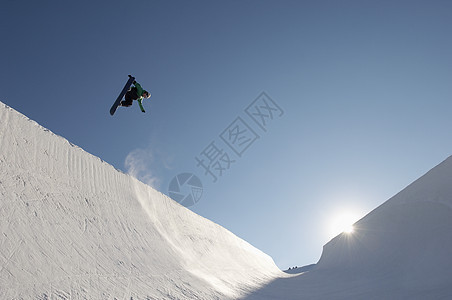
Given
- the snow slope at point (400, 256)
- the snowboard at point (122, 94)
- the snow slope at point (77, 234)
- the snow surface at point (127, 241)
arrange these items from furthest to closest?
the snow slope at point (400, 256) → the snowboard at point (122, 94) → the snow surface at point (127, 241) → the snow slope at point (77, 234)

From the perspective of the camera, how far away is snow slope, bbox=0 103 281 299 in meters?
4.47

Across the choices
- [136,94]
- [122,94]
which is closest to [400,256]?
[136,94]

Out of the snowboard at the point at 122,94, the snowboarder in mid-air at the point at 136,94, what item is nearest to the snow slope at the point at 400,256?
the snowboarder in mid-air at the point at 136,94

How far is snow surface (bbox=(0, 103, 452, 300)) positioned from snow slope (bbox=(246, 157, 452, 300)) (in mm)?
43

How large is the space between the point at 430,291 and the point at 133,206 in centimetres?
864

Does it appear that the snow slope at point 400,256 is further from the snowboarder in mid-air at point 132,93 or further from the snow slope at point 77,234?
the snowboarder in mid-air at point 132,93

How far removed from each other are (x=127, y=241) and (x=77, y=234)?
151cm

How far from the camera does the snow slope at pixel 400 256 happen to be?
312 inches

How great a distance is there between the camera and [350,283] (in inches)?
383

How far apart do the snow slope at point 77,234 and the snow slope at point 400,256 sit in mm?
2706

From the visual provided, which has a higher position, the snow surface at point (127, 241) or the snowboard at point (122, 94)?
the snowboard at point (122, 94)

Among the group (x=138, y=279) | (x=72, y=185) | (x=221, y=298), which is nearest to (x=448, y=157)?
(x=221, y=298)

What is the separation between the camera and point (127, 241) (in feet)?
23.3

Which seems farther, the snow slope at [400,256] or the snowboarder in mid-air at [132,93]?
the snow slope at [400,256]
